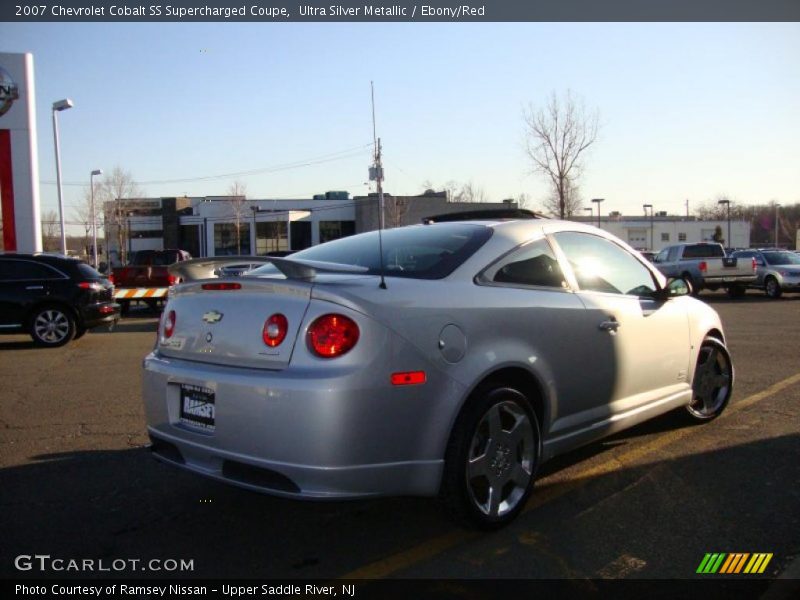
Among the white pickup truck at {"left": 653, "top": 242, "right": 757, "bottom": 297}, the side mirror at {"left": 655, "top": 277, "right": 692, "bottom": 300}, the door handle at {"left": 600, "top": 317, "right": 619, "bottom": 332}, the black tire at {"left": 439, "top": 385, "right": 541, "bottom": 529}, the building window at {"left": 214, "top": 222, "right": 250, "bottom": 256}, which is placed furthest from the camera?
the building window at {"left": 214, "top": 222, "right": 250, "bottom": 256}

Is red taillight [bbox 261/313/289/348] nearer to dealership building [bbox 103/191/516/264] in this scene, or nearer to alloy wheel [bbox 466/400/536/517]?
alloy wheel [bbox 466/400/536/517]

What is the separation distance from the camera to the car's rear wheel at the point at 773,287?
70.6 ft

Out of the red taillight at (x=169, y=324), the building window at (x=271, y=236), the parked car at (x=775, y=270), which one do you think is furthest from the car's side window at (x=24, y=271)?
the building window at (x=271, y=236)

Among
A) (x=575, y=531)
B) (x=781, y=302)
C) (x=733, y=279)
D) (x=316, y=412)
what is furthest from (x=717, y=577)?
(x=733, y=279)

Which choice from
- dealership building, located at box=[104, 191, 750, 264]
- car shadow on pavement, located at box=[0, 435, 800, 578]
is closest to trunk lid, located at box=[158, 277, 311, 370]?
car shadow on pavement, located at box=[0, 435, 800, 578]

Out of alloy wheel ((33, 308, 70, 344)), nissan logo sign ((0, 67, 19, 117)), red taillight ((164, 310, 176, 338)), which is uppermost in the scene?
nissan logo sign ((0, 67, 19, 117))

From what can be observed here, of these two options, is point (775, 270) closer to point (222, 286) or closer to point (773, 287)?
point (773, 287)

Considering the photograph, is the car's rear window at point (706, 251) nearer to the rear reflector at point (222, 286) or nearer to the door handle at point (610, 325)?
the door handle at point (610, 325)

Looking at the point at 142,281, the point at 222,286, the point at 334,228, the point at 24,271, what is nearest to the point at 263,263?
the point at 222,286

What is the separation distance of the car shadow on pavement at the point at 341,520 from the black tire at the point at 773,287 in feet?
63.7

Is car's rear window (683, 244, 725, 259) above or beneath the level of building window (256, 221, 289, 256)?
beneath

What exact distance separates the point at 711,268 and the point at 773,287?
192 centimetres

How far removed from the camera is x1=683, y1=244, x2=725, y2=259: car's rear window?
2309 centimetres

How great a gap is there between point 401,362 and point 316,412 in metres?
0.45
